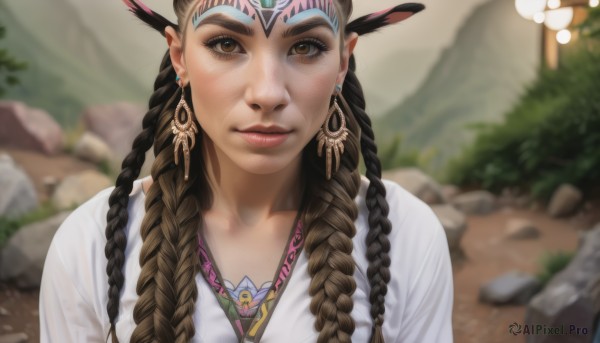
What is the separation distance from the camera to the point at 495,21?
3283mm

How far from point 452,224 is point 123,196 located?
2149 millimetres

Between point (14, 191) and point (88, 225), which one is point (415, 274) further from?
point (14, 191)

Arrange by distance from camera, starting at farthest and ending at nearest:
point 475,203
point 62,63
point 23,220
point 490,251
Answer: point 475,203 < point 490,251 < point 62,63 < point 23,220

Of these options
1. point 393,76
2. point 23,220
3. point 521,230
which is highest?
point 393,76

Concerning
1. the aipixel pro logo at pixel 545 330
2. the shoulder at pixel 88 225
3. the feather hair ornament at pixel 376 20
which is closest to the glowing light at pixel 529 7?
the aipixel pro logo at pixel 545 330

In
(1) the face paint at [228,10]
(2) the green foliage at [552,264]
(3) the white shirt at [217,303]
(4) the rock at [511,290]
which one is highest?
(1) the face paint at [228,10]

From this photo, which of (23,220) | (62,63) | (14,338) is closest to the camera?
(14,338)

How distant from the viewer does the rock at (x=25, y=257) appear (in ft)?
8.27

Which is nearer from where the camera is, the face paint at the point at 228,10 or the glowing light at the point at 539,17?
the face paint at the point at 228,10

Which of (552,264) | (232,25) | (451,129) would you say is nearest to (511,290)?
(552,264)

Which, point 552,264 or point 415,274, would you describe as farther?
point 552,264

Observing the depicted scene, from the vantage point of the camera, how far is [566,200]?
123 inches

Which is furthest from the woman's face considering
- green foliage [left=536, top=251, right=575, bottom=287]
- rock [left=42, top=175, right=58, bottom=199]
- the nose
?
green foliage [left=536, top=251, right=575, bottom=287]

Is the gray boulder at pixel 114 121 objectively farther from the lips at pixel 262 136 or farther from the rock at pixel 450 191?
the lips at pixel 262 136
